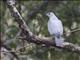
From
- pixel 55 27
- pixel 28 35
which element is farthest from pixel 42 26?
pixel 28 35

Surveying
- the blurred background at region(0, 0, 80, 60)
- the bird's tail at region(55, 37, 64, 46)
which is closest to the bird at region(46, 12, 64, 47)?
the bird's tail at region(55, 37, 64, 46)

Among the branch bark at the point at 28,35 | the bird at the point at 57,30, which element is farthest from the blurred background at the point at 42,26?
the branch bark at the point at 28,35

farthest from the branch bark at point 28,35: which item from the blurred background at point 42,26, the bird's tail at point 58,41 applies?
the blurred background at point 42,26

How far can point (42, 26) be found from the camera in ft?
13.7

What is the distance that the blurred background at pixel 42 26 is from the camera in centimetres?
409

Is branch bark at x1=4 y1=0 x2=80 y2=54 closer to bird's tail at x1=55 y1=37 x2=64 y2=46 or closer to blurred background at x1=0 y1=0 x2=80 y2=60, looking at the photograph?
bird's tail at x1=55 y1=37 x2=64 y2=46

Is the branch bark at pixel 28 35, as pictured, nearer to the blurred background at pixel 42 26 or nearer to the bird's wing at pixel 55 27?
the bird's wing at pixel 55 27

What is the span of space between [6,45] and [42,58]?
0.49m

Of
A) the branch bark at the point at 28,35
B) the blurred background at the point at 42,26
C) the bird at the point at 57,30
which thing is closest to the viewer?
the branch bark at the point at 28,35

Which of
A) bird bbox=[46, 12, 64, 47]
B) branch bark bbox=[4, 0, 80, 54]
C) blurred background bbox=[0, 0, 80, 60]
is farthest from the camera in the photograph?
blurred background bbox=[0, 0, 80, 60]

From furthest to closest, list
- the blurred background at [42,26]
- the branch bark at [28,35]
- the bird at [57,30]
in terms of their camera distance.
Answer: the blurred background at [42,26] < the bird at [57,30] < the branch bark at [28,35]

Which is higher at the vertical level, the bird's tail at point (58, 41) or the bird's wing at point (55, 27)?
the bird's wing at point (55, 27)

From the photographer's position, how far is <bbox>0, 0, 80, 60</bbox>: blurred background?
13.4ft

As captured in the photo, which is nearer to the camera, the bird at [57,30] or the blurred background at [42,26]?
the bird at [57,30]
